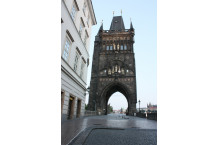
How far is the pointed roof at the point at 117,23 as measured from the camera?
41772 millimetres

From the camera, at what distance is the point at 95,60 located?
39594 millimetres

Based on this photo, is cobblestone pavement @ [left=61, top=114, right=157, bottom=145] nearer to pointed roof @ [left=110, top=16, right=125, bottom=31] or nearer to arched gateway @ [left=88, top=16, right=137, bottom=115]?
arched gateway @ [left=88, top=16, right=137, bottom=115]

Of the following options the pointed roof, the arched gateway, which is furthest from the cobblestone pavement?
the pointed roof

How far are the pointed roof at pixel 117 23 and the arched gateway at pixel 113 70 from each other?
14.5 ft

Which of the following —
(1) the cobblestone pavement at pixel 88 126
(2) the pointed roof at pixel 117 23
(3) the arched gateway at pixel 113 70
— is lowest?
(1) the cobblestone pavement at pixel 88 126

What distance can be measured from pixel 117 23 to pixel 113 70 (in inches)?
825

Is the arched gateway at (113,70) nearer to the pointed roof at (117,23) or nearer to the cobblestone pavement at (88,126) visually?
the pointed roof at (117,23)

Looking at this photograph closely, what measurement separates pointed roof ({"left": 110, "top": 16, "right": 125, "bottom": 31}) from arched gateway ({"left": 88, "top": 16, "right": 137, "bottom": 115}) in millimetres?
4428

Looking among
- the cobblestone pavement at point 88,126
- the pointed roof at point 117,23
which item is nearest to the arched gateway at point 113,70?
the pointed roof at point 117,23
